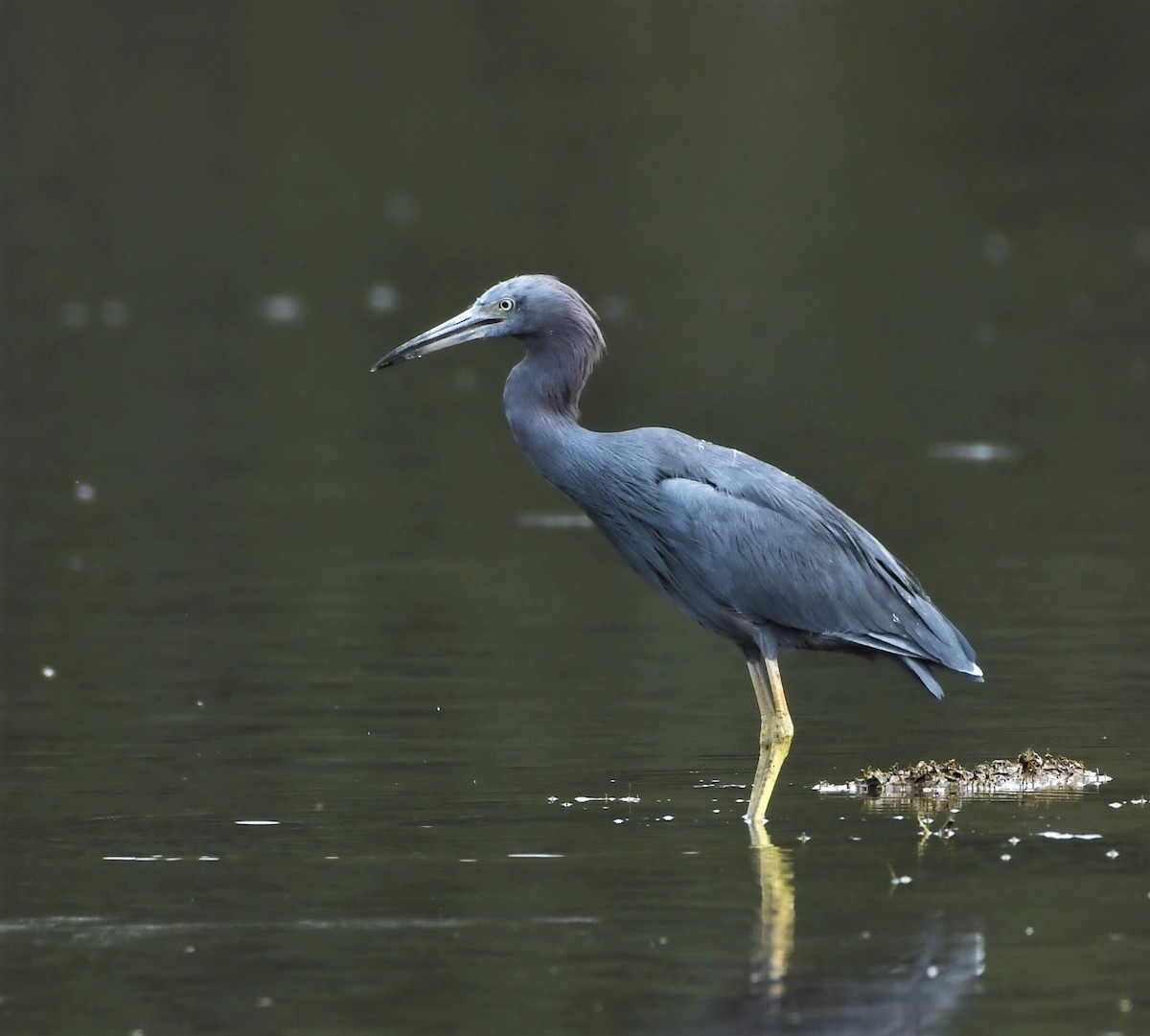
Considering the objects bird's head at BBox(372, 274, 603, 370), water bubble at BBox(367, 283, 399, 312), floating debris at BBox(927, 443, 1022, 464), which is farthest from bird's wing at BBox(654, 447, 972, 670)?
water bubble at BBox(367, 283, 399, 312)

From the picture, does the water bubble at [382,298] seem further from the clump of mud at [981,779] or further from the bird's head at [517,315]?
the clump of mud at [981,779]

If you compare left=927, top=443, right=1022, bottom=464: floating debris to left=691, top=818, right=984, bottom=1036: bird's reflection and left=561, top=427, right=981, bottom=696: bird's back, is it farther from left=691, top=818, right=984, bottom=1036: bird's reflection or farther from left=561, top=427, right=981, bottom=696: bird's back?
left=691, top=818, right=984, bottom=1036: bird's reflection

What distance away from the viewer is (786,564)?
32.3 feet

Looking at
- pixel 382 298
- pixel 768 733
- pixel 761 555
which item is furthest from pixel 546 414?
pixel 382 298

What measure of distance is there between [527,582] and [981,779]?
5196 mm

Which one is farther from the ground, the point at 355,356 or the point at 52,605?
the point at 355,356

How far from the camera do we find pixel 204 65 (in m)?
47.0

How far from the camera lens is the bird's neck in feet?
33.4

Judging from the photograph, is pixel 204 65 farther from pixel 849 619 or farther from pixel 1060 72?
pixel 849 619

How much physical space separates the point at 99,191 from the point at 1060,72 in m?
19.8

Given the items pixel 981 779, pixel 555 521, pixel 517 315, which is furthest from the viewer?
pixel 555 521

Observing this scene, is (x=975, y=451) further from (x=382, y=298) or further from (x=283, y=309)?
(x=283, y=309)

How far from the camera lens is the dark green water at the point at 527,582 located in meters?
7.34

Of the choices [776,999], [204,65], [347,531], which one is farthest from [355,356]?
[204,65]
